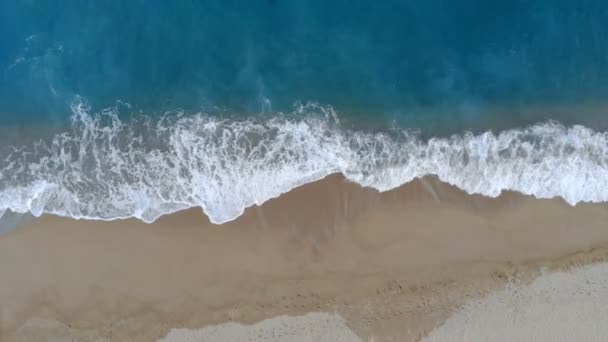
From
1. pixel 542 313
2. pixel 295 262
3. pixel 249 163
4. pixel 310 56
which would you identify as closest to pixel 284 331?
pixel 295 262

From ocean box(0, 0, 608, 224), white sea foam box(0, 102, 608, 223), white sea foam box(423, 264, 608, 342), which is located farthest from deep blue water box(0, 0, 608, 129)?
white sea foam box(423, 264, 608, 342)

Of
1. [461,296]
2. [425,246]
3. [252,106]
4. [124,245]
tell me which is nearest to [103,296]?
[124,245]

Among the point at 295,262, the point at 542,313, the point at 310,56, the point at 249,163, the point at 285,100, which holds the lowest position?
the point at 542,313

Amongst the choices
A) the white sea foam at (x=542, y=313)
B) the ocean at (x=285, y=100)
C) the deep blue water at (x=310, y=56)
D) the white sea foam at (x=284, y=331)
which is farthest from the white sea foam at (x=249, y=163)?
the white sea foam at (x=284, y=331)

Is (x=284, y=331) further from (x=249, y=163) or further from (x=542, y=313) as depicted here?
(x=542, y=313)

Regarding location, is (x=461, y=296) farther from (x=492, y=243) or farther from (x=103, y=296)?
(x=103, y=296)
